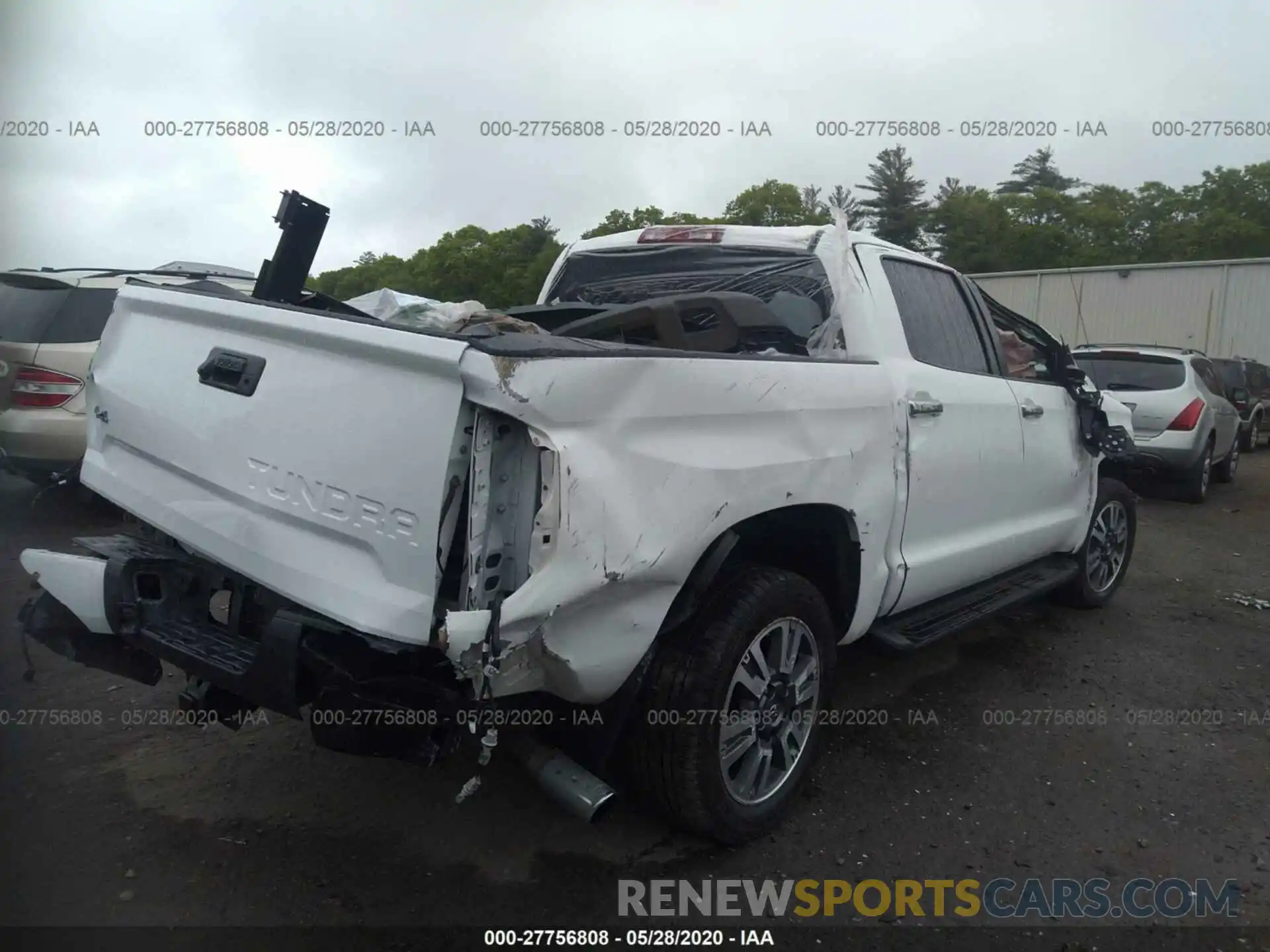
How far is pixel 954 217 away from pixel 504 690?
138ft

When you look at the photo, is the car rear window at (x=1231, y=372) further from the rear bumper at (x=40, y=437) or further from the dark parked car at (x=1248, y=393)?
the rear bumper at (x=40, y=437)

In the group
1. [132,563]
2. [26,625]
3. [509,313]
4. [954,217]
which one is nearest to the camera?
[132,563]

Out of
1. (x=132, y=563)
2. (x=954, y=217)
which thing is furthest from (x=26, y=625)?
(x=954, y=217)

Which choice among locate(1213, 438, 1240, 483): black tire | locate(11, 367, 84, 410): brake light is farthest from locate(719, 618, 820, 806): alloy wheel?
locate(1213, 438, 1240, 483): black tire

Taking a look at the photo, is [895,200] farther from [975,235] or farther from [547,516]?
[547,516]

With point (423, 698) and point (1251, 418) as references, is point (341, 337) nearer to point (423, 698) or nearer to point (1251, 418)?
point (423, 698)

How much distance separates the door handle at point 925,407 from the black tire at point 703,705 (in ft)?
2.98

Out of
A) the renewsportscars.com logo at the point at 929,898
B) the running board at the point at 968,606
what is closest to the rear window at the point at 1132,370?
the running board at the point at 968,606

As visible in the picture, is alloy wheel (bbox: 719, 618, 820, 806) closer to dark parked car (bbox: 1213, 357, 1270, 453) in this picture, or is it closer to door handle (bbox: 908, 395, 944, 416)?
door handle (bbox: 908, 395, 944, 416)

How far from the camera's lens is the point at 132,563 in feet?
8.85

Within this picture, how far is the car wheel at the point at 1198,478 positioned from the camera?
9.42 meters

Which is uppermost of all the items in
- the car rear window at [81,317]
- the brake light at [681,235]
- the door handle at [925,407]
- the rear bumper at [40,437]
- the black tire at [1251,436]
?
the brake light at [681,235]

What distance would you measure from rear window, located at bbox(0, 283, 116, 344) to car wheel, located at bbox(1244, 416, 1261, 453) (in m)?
14.6

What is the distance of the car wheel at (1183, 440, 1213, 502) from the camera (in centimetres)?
942
